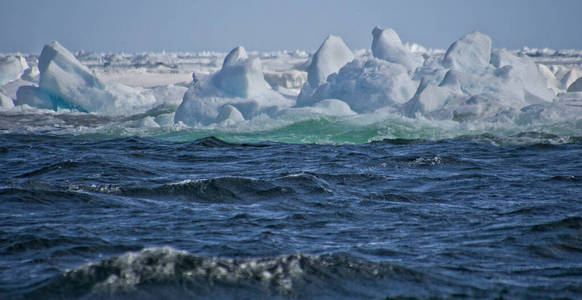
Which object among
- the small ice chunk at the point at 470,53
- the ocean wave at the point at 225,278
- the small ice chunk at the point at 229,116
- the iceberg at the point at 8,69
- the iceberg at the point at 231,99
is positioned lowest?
the ocean wave at the point at 225,278

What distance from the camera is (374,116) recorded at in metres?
14.6

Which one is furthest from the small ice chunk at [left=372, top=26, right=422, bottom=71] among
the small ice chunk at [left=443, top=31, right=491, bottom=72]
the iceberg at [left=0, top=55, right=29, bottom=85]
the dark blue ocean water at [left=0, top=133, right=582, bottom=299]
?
the iceberg at [left=0, top=55, right=29, bottom=85]

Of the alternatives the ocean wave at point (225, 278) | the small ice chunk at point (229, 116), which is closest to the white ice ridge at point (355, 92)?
the small ice chunk at point (229, 116)

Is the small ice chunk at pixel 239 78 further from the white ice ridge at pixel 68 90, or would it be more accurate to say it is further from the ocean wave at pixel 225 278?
the ocean wave at pixel 225 278

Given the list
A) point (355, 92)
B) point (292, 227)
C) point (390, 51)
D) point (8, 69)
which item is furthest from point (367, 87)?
point (8, 69)

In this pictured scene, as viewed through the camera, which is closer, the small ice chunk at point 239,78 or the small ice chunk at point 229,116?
the small ice chunk at point 229,116

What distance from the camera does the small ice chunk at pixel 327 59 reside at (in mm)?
18859

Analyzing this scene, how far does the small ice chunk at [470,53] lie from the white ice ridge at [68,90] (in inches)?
344

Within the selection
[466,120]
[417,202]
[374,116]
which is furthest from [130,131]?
[417,202]

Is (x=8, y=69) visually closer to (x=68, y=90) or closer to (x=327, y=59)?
(x=68, y=90)

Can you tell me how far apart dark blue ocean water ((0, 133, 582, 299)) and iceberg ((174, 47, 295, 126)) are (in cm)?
499

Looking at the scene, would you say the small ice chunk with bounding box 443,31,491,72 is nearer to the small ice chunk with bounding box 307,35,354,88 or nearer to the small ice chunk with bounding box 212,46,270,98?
the small ice chunk with bounding box 307,35,354,88

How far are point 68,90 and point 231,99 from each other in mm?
5649

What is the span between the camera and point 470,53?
19.2 m
